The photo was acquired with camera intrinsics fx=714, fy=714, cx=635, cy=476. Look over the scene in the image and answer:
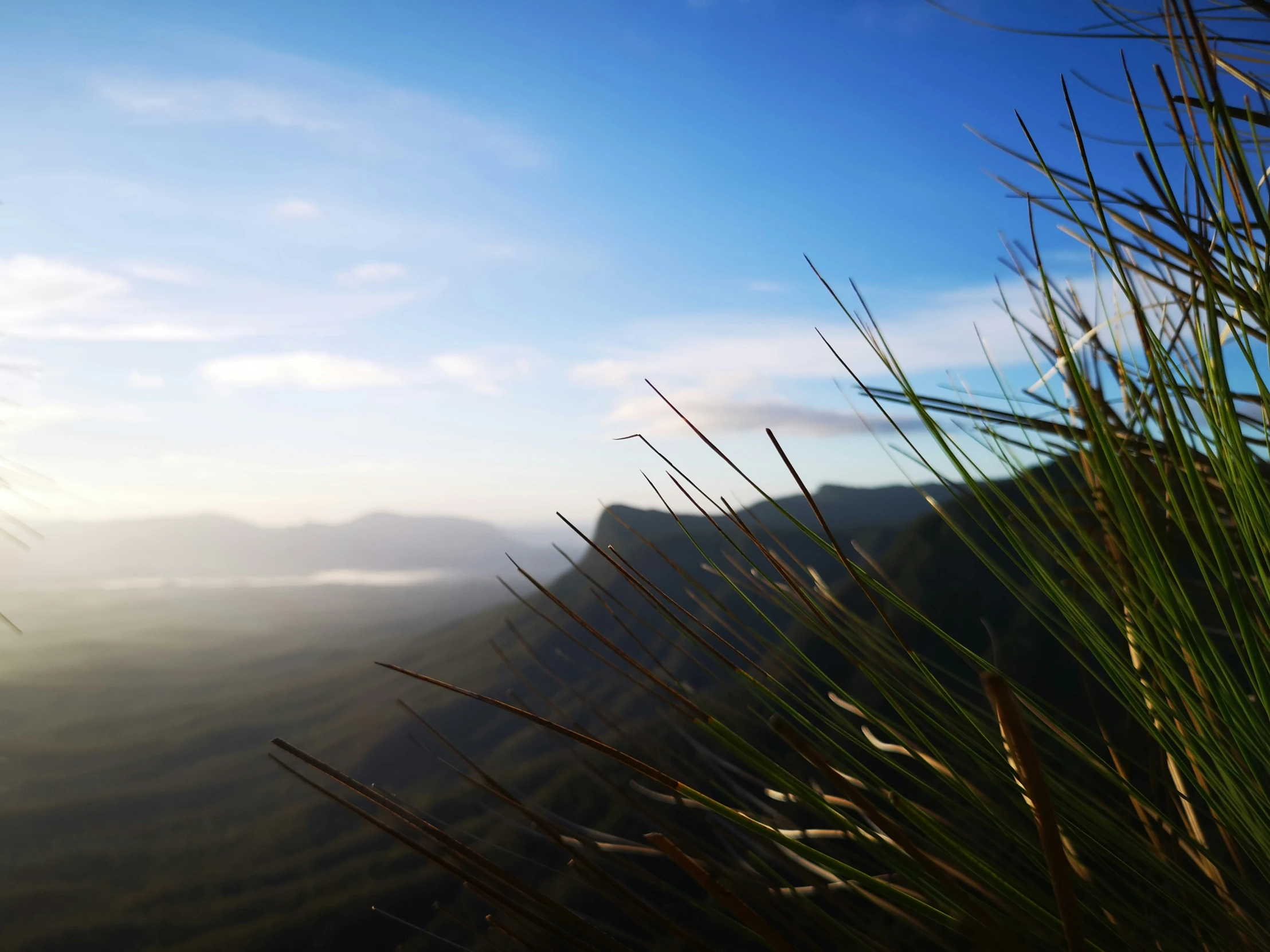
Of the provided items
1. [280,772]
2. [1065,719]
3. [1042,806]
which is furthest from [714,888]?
[280,772]

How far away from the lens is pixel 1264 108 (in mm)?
560

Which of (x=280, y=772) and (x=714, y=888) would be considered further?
(x=280, y=772)

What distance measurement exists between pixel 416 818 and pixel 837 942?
0.94 ft

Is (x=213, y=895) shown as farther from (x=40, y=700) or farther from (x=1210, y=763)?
(x=40, y=700)

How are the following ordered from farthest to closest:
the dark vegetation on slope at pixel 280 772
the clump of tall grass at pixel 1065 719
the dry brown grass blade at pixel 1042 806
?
the dark vegetation on slope at pixel 280 772
the clump of tall grass at pixel 1065 719
the dry brown grass blade at pixel 1042 806

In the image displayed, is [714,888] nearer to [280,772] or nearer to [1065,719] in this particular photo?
[1065,719]

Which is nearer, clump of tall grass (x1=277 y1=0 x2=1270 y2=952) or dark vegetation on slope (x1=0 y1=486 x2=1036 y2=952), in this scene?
clump of tall grass (x1=277 y1=0 x2=1270 y2=952)

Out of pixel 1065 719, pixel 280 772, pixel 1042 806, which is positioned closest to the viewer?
pixel 1042 806

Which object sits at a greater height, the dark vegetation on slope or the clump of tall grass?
the clump of tall grass

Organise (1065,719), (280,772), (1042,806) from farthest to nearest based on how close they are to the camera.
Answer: (280,772)
(1065,719)
(1042,806)

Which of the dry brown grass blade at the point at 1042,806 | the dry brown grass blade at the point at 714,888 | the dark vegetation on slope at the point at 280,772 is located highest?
the dry brown grass blade at the point at 1042,806

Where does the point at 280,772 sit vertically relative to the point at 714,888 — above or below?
below

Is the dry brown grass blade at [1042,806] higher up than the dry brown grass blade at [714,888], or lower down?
higher up

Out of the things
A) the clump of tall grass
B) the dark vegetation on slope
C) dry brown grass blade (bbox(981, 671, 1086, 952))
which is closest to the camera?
dry brown grass blade (bbox(981, 671, 1086, 952))
